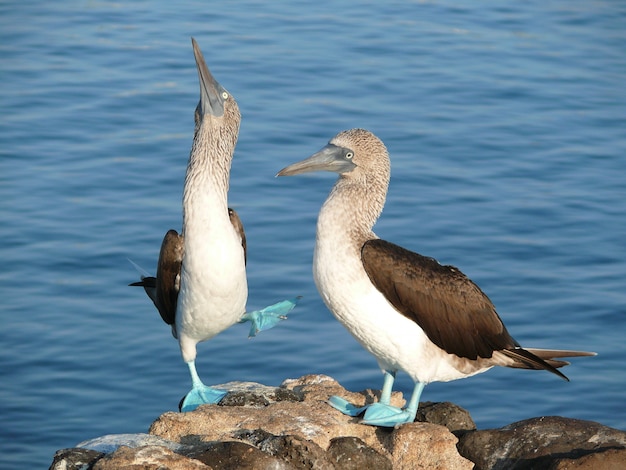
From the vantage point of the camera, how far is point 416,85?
15.8 m

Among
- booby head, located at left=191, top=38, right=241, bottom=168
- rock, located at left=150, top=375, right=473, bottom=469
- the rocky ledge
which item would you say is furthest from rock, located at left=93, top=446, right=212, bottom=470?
booby head, located at left=191, top=38, right=241, bottom=168

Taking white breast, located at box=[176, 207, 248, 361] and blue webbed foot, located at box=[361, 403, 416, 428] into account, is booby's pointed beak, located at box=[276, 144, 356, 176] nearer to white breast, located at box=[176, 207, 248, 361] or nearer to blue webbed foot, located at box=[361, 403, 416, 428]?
white breast, located at box=[176, 207, 248, 361]

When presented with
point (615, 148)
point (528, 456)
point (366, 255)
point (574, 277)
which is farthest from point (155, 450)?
point (615, 148)

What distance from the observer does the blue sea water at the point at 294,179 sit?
409 inches

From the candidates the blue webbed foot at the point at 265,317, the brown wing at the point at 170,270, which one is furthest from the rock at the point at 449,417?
the brown wing at the point at 170,270

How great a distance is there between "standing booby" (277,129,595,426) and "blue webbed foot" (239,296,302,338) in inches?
43.6

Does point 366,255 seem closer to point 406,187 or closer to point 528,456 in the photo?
point 528,456

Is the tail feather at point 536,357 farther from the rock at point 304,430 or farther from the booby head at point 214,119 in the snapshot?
the booby head at point 214,119

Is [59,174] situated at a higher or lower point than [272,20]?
lower

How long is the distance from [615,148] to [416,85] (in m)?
2.74

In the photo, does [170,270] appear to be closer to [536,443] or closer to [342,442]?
[342,442]

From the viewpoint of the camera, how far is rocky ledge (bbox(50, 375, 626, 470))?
6555 millimetres

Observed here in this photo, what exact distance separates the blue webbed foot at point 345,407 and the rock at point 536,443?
→ 628 mm

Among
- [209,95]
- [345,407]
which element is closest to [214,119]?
[209,95]
